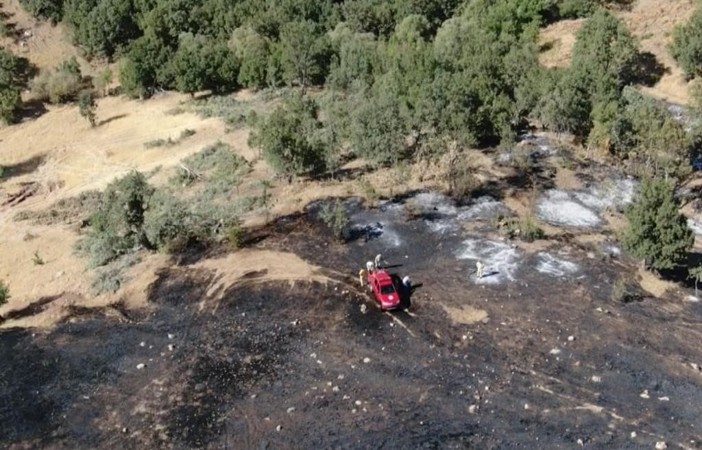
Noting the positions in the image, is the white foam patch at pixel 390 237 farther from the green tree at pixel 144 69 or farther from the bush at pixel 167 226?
→ the green tree at pixel 144 69

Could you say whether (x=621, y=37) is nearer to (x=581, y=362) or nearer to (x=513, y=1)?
(x=513, y=1)

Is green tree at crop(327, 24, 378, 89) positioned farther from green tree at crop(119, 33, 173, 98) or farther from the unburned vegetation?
green tree at crop(119, 33, 173, 98)

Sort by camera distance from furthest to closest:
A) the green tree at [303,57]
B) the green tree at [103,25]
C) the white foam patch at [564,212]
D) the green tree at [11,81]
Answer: the green tree at [103,25]
the green tree at [303,57]
the green tree at [11,81]
the white foam patch at [564,212]

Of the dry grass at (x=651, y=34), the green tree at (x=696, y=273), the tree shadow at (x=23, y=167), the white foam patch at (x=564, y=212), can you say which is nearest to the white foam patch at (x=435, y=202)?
the white foam patch at (x=564, y=212)

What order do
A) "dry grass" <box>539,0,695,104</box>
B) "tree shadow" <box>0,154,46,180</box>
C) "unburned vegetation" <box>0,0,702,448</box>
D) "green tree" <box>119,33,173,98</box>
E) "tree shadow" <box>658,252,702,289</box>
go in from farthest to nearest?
1. "green tree" <box>119,33,173,98</box>
2. "dry grass" <box>539,0,695,104</box>
3. "tree shadow" <box>0,154,46,180</box>
4. "tree shadow" <box>658,252,702,289</box>
5. "unburned vegetation" <box>0,0,702,448</box>

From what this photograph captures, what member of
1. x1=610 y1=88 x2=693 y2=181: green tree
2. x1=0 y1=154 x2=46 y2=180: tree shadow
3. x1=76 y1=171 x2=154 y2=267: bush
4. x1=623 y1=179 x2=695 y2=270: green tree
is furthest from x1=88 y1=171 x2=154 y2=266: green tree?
x1=610 y1=88 x2=693 y2=181: green tree
